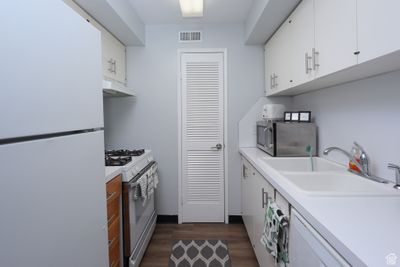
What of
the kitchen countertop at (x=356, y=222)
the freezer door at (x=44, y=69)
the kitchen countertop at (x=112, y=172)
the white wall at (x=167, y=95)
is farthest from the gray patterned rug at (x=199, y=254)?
the freezer door at (x=44, y=69)

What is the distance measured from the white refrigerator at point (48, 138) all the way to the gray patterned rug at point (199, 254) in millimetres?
1219

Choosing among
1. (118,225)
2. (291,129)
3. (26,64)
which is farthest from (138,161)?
(26,64)

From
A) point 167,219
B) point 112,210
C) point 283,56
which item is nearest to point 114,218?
point 112,210

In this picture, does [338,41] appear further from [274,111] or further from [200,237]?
[200,237]

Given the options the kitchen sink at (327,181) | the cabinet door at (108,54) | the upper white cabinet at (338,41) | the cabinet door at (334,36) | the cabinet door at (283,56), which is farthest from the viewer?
the cabinet door at (108,54)

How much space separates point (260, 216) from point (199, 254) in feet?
2.71

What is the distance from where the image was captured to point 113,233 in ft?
5.71

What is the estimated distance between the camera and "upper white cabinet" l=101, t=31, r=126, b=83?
2.36 meters

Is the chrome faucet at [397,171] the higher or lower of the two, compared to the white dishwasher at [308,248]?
higher

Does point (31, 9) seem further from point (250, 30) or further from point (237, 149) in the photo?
point (237, 149)

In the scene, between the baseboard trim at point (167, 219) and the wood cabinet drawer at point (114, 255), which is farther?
the baseboard trim at point (167, 219)

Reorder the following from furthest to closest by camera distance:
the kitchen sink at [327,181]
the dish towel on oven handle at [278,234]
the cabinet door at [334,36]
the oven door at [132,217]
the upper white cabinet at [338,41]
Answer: the oven door at [132,217]
the kitchen sink at [327,181]
the dish towel on oven handle at [278,234]
the cabinet door at [334,36]
the upper white cabinet at [338,41]

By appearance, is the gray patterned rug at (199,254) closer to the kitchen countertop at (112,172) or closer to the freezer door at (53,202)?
the kitchen countertop at (112,172)

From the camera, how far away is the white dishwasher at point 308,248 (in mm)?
825
